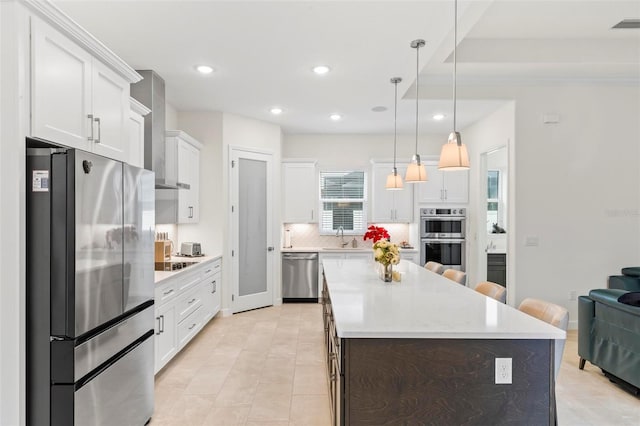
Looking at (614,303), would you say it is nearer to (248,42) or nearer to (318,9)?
(318,9)

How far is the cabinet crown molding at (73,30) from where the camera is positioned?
1.71 metres

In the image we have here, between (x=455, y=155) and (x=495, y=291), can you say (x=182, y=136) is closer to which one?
(x=455, y=155)

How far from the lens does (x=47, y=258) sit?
1.75 meters

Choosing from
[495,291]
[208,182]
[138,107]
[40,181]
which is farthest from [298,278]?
[40,181]

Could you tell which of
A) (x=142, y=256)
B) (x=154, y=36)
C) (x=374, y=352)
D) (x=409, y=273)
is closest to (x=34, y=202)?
(x=142, y=256)

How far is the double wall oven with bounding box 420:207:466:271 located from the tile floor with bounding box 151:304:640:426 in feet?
6.49

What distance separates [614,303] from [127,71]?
4.03 metres

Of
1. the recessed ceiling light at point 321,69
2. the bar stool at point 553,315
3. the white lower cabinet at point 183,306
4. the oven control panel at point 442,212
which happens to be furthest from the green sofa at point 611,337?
the white lower cabinet at point 183,306

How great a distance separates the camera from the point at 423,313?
2.12 m

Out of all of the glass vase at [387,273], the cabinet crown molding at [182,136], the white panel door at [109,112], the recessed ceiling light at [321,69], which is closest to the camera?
the white panel door at [109,112]

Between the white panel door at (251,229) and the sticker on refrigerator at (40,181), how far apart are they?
144 inches

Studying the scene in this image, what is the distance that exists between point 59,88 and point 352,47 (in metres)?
2.24

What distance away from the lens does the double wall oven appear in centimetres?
618

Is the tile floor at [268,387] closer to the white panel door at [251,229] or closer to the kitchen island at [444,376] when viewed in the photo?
the kitchen island at [444,376]
